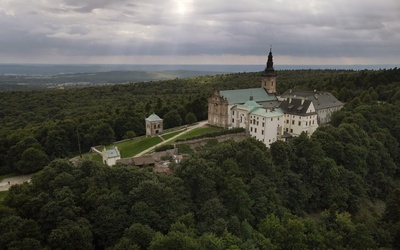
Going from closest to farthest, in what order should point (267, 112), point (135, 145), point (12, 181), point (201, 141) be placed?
point (12, 181) → point (135, 145) → point (201, 141) → point (267, 112)

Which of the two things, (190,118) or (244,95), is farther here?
(190,118)

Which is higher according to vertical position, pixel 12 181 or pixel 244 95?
pixel 244 95

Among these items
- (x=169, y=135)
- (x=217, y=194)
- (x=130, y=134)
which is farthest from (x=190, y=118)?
(x=217, y=194)

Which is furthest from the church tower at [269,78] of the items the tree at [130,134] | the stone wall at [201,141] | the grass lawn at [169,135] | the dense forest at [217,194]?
the tree at [130,134]

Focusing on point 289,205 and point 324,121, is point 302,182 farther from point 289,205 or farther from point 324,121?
point 324,121

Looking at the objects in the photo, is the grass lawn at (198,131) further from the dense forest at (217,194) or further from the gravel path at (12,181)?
the gravel path at (12,181)

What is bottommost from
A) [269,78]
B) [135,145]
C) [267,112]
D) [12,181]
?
[12,181]

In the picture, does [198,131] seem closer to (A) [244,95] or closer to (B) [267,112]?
(A) [244,95]
